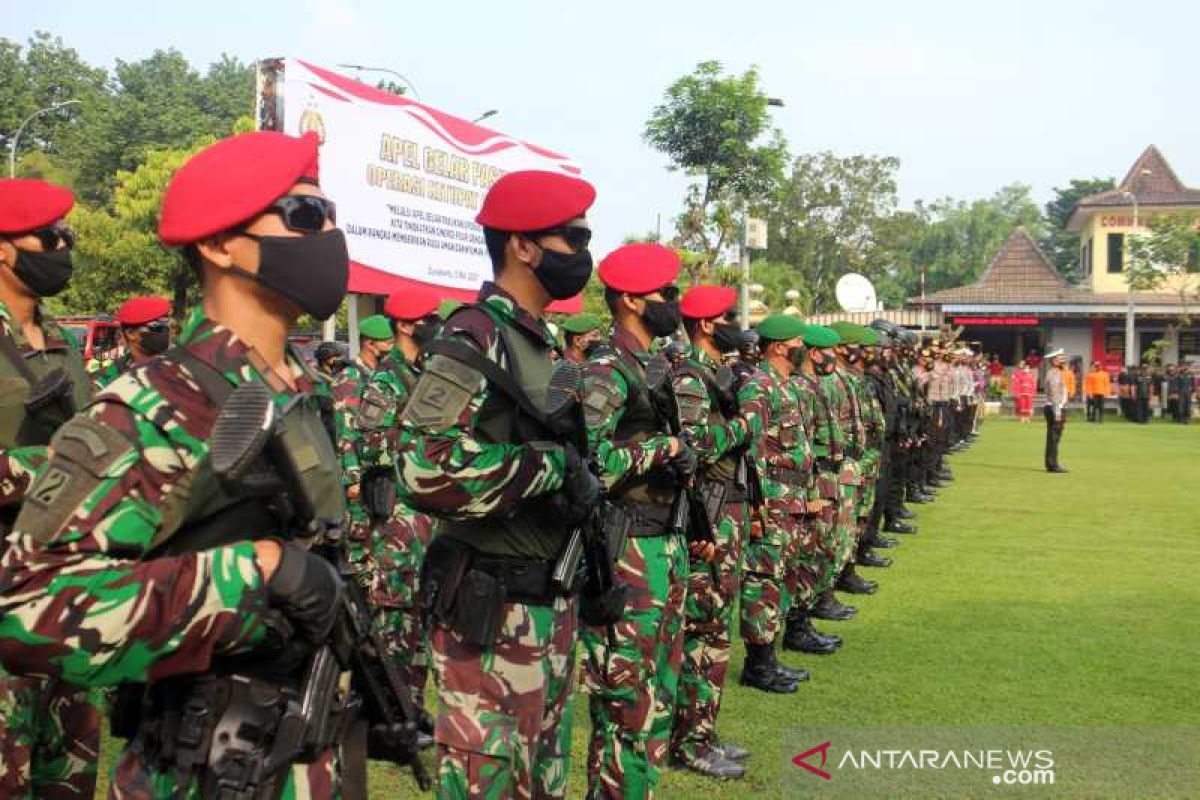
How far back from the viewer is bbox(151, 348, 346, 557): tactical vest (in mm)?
1879

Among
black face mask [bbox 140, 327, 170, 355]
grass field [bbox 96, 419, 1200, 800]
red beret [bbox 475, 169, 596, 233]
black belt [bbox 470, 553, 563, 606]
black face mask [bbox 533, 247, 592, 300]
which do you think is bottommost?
grass field [bbox 96, 419, 1200, 800]

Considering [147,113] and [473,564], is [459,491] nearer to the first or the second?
[473,564]

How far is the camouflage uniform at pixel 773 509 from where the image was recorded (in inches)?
246

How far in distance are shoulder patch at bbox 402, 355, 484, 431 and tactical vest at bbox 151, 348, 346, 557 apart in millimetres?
891

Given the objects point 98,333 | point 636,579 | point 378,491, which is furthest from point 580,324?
point 98,333

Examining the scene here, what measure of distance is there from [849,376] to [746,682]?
3.47 meters

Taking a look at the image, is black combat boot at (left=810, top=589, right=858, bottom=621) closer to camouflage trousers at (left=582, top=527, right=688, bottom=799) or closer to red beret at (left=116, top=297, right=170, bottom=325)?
camouflage trousers at (left=582, top=527, right=688, bottom=799)

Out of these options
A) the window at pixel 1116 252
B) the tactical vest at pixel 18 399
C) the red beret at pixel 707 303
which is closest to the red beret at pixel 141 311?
the tactical vest at pixel 18 399

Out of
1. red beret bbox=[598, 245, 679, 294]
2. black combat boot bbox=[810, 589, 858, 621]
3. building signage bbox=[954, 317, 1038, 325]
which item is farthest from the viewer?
building signage bbox=[954, 317, 1038, 325]

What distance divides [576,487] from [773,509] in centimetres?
375

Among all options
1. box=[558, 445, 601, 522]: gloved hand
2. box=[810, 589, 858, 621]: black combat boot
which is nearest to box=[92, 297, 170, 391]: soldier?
box=[558, 445, 601, 522]: gloved hand

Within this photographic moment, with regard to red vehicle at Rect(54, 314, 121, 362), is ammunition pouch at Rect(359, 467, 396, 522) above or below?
below

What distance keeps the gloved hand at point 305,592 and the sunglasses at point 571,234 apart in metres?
1.63

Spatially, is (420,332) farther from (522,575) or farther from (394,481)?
(522,575)
